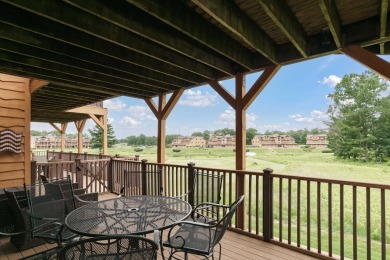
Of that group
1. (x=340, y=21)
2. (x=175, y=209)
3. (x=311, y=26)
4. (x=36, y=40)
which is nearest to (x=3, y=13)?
(x=36, y=40)

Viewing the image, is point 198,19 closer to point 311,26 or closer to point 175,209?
point 311,26

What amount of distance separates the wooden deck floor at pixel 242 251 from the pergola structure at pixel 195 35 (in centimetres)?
126

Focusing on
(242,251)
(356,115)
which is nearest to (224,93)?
(242,251)

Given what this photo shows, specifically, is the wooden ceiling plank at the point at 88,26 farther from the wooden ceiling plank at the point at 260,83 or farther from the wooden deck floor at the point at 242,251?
the wooden deck floor at the point at 242,251

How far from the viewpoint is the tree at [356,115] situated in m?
12.0

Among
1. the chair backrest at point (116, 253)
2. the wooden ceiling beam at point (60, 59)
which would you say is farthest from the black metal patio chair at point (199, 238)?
the wooden ceiling beam at point (60, 59)

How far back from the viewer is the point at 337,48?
3.15 m

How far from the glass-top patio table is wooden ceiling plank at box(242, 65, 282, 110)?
2.23 metres

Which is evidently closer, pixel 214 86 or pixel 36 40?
pixel 36 40

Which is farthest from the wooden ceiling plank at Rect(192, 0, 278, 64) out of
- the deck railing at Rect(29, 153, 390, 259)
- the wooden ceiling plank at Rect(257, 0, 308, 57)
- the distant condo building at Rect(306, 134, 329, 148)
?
the distant condo building at Rect(306, 134, 329, 148)

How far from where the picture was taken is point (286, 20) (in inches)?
102

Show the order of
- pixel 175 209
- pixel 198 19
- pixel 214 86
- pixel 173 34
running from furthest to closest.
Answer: pixel 214 86
pixel 173 34
pixel 198 19
pixel 175 209

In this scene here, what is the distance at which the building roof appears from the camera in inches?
93.8

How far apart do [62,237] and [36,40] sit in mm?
2512
